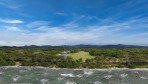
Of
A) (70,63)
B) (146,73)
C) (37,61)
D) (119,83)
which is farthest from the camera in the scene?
(37,61)

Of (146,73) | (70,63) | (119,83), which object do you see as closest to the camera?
(119,83)

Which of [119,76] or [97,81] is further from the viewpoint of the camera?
[119,76]

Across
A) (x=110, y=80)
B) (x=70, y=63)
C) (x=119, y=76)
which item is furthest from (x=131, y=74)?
(x=70, y=63)

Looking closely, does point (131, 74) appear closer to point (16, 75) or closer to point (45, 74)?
point (45, 74)

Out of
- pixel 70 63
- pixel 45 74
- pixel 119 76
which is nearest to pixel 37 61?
pixel 70 63

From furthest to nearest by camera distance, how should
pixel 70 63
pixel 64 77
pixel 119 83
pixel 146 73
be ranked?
pixel 70 63 < pixel 146 73 < pixel 64 77 < pixel 119 83

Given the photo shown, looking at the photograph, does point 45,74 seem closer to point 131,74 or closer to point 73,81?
point 73,81
